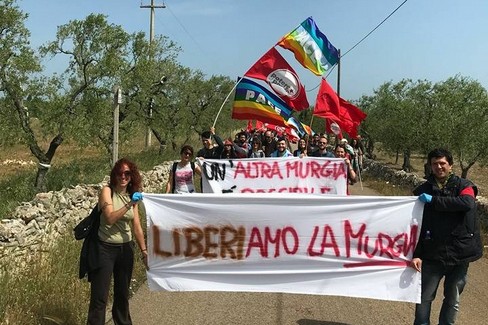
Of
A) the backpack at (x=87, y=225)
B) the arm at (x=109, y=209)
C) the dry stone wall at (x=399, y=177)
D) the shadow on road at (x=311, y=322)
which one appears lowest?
the shadow on road at (x=311, y=322)

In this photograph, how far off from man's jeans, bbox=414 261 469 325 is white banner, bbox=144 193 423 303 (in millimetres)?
382

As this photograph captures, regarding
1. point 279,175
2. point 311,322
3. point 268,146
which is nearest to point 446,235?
point 311,322

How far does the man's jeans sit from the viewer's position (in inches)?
167

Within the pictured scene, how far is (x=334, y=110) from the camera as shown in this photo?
1115 centimetres

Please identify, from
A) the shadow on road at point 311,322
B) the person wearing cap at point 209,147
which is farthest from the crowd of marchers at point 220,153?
the shadow on road at point 311,322

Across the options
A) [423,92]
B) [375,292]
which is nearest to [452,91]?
[423,92]

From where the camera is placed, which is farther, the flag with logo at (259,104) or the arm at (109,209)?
the flag with logo at (259,104)

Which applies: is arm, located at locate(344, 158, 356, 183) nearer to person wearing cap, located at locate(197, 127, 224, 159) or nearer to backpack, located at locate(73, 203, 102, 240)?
person wearing cap, located at locate(197, 127, 224, 159)

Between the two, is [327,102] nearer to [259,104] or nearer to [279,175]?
[259,104]

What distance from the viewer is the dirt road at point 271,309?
518 cm

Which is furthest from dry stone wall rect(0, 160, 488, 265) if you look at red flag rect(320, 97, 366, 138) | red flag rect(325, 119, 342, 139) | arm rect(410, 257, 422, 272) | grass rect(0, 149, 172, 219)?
red flag rect(320, 97, 366, 138)

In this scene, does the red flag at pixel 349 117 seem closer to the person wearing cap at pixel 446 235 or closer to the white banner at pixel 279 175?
the white banner at pixel 279 175

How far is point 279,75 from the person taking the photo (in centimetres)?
1055

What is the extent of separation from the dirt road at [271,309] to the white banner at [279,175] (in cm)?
362
